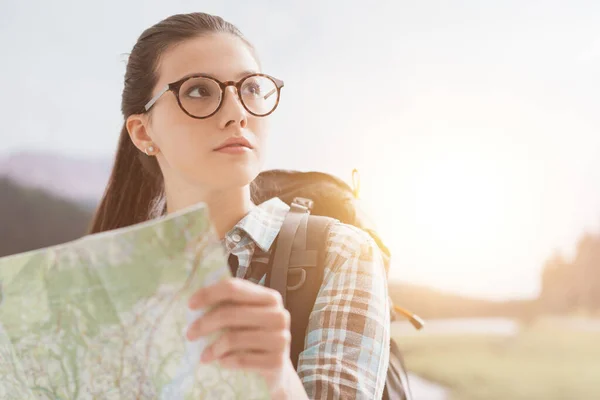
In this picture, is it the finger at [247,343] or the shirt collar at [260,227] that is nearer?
the finger at [247,343]

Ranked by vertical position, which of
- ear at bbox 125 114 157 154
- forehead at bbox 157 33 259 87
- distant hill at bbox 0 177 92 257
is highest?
forehead at bbox 157 33 259 87

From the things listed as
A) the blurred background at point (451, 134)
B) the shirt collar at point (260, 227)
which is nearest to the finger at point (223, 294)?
the shirt collar at point (260, 227)

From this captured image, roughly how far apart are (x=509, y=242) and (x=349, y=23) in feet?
3.32

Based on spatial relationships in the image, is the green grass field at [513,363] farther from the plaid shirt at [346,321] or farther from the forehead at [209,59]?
the forehead at [209,59]

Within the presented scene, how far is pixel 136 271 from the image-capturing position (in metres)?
0.42

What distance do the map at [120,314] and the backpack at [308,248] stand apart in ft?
0.83

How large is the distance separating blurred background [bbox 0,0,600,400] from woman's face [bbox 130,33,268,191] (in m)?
1.18

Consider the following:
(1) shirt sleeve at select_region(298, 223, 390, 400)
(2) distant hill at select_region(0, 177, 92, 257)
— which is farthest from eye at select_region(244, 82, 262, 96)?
(2) distant hill at select_region(0, 177, 92, 257)

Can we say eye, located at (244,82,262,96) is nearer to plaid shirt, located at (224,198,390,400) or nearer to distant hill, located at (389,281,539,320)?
plaid shirt, located at (224,198,390,400)

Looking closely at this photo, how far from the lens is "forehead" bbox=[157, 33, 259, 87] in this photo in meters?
0.77

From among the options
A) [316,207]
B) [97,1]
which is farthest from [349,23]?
[316,207]

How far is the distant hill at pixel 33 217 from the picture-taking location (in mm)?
2219

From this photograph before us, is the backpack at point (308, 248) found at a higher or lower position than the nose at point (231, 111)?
lower

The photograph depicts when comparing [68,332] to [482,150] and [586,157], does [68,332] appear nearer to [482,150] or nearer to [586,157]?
[482,150]
